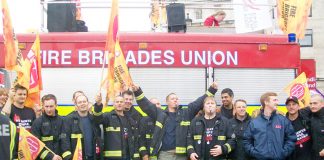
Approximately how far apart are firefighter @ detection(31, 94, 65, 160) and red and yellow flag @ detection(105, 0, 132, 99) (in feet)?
2.94

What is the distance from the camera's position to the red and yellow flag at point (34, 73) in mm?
8117

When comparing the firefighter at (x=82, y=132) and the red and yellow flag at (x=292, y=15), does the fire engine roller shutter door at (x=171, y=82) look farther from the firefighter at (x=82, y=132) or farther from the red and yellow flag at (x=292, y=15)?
the red and yellow flag at (x=292, y=15)

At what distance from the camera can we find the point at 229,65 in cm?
903

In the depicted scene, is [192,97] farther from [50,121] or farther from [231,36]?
[50,121]

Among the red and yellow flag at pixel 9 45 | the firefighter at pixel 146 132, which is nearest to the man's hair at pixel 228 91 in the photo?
the firefighter at pixel 146 132

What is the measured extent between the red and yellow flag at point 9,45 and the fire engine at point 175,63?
0.94 m

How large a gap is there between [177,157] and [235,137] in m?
0.85

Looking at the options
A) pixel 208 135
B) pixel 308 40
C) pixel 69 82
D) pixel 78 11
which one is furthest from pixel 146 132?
pixel 308 40

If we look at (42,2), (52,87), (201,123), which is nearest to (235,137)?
(201,123)

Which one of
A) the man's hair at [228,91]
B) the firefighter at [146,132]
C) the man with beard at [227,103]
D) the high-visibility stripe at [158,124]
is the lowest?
the firefighter at [146,132]

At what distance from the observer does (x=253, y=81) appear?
902 cm

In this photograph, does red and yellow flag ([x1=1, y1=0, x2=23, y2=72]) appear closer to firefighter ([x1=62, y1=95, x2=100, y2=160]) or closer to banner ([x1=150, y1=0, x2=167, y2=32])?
firefighter ([x1=62, y1=95, x2=100, y2=160])

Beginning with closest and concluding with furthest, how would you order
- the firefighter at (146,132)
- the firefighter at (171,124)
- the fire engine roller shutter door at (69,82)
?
the firefighter at (171,124)
the firefighter at (146,132)
the fire engine roller shutter door at (69,82)

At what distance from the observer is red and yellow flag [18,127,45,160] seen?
23.6ft
